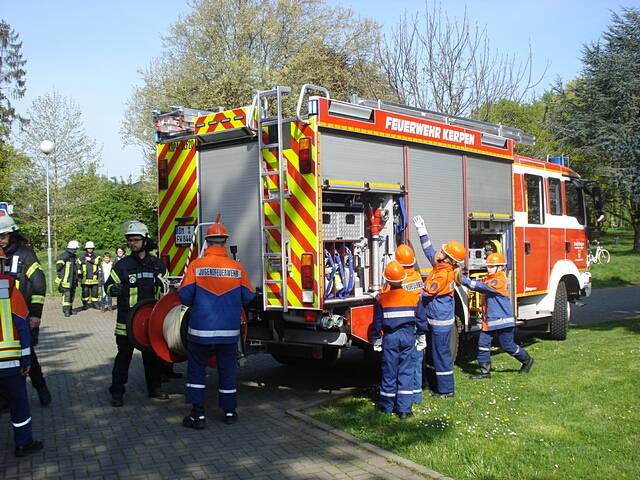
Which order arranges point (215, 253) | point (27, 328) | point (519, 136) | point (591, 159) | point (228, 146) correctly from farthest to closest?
point (591, 159) < point (519, 136) < point (228, 146) < point (215, 253) < point (27, 328)

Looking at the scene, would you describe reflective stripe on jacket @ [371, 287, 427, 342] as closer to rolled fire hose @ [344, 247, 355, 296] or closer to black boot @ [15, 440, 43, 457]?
rolled fire hose @ [344, 247, 355, 296]

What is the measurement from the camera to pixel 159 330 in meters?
6.87

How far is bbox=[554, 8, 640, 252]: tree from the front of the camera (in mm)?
23469

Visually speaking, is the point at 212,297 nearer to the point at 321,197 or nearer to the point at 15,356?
the point at 321,197

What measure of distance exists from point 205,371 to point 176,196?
2.47m

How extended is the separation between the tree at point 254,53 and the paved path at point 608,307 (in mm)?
10755

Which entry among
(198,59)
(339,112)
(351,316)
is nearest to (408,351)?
(351,316)

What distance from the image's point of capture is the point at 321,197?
644cm

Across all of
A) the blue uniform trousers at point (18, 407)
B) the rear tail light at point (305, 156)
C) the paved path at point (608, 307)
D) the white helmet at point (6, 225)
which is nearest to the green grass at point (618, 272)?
the paved path at point (608, 307)

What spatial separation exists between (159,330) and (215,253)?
Result: 1.24 metres

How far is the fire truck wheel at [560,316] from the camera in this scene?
10.5m

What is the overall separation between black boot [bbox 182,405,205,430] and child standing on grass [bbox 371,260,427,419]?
5.58 feet

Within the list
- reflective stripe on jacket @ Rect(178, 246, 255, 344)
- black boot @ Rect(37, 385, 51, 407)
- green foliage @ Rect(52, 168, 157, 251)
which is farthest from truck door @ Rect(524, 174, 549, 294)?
green foliage @ Rect(52, 168, 157, 251)

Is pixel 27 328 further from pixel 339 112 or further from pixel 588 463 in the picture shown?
pixel 588 463
